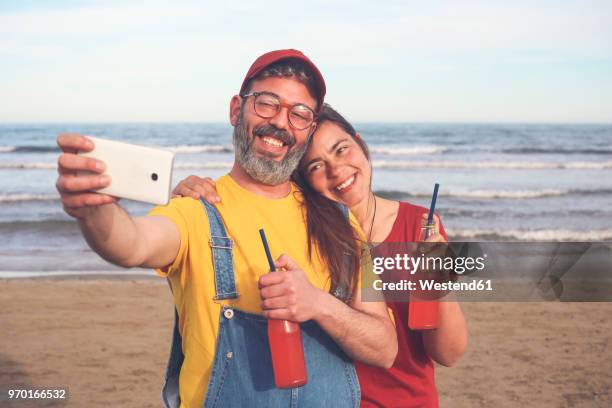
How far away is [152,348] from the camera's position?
22.9ft

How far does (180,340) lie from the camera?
2641 millimetres

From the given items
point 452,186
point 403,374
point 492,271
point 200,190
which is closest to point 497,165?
point 452,186

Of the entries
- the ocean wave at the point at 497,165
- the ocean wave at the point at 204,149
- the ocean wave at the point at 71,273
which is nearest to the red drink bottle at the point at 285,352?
the ocean wave at the point at 71,273

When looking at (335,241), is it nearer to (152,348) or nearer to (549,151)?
(152,348)

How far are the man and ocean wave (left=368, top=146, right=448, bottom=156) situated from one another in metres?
27.1

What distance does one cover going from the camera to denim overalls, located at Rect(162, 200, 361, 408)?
2422 millimetres

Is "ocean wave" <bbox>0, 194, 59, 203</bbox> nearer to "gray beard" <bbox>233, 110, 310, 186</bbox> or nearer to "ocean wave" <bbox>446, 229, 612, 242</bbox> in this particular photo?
"ocean wave" <bbox>446, 229, 612, 242</bbox>

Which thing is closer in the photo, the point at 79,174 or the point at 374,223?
the point at 79,174

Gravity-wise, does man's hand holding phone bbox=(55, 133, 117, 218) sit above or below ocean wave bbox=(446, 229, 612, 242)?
above

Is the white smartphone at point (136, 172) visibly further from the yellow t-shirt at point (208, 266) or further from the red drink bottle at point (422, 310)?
the red drink bottle at point (422, 310)

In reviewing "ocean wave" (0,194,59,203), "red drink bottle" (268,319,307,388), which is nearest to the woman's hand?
"red drink bottle" (268,319,307,388)

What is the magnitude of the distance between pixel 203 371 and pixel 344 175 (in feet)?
4.17

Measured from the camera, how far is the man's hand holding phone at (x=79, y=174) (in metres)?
1.77

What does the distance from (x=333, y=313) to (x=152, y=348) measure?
16.1 feet
